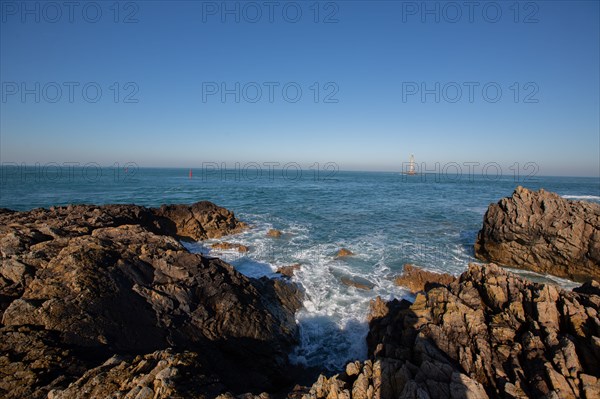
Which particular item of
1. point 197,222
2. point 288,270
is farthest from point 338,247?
point 197,222

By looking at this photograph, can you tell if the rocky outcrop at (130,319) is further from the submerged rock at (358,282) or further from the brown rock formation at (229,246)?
the brown rock formation at (229,246)

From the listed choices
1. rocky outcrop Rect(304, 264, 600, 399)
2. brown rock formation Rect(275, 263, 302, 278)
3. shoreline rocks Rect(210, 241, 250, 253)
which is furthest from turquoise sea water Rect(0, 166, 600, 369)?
rocky outcrop Rect(304, 264, 600, 399)

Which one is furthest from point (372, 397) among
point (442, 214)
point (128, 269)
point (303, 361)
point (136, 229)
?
point (442, 214)

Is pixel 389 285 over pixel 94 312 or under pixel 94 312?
under

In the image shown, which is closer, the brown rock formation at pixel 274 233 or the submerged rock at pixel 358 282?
the submerged rock at pixel 358 282

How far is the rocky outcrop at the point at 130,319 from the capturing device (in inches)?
221

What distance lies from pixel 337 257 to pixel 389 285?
4.96 m

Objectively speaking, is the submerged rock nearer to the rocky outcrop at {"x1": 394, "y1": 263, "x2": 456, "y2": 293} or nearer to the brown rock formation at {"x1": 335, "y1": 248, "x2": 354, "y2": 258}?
the rocky outcrop at {"x1": 394, "y1": 263, "x2": 456, "y2": 293}

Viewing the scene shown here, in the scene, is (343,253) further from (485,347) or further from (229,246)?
Answer: (485,347)

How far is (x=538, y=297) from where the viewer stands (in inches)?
352

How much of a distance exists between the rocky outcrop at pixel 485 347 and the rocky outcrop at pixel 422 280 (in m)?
4.52

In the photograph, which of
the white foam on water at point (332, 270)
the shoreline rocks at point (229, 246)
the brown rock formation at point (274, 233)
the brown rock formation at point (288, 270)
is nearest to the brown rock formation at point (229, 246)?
the shoreline rocks at point (229, 246)

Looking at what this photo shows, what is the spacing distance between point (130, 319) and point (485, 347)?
33.7 feet

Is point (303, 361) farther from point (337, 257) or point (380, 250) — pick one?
point (380, 250)
